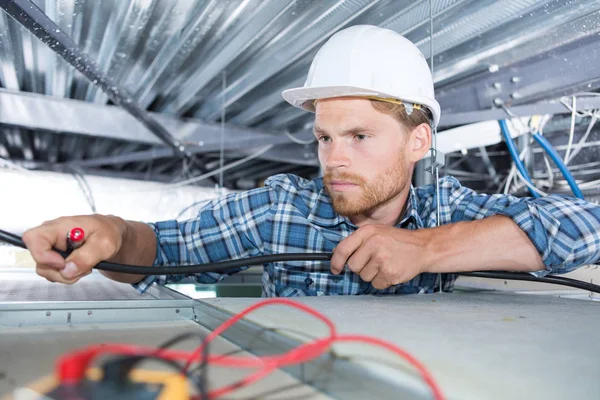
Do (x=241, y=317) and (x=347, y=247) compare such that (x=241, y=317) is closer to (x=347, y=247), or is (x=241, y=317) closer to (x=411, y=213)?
(x=347, y=247)

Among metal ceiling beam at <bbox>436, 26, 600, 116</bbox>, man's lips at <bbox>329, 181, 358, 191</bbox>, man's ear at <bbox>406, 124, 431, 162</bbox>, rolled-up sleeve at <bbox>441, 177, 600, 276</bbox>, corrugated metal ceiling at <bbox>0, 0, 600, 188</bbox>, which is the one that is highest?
corrugated metal ceiling at <bbox>0, 0, 600, 188</bbox>

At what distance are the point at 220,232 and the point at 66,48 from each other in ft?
2.39

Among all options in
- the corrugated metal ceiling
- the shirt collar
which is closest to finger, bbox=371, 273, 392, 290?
the shirt collar

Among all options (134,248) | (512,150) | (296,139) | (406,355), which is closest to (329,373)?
(406,355)

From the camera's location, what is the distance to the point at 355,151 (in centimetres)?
106

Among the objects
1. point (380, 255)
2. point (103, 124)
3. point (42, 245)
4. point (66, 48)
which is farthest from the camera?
point (103, 124)

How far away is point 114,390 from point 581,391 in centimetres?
36

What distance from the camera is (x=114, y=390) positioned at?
370 millimetres

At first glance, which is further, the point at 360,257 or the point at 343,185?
the point at 343,185

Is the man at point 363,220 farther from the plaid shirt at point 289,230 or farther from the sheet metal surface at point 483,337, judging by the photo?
the sheet metal surface at point 483,337

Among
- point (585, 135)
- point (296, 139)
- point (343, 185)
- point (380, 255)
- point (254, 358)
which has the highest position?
point (296, 139)

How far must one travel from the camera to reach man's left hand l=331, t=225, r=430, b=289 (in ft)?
2.73

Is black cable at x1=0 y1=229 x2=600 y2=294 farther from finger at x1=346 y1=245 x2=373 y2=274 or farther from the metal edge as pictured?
the metal edge

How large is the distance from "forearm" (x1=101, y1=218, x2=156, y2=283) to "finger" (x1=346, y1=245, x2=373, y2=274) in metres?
0.44
